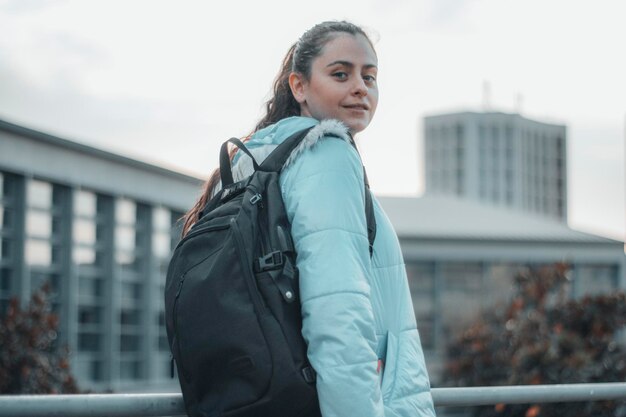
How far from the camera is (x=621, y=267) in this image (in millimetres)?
64438

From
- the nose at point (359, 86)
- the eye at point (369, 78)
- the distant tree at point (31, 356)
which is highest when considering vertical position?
the eye at point (369, 78)

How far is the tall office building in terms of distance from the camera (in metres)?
139

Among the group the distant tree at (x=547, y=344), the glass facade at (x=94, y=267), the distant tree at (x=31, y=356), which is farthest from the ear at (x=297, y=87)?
the glass facade at (x=94, y=267)

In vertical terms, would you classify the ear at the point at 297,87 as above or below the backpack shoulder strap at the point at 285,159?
A: above

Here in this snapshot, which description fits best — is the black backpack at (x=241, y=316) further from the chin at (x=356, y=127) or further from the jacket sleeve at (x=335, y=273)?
the chin at (x=356, y=127)

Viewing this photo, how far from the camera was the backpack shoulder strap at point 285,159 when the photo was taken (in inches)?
110

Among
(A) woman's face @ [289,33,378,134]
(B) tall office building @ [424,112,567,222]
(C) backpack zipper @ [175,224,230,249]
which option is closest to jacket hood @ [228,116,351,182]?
(A) woman's face @ [289,33,378,134]

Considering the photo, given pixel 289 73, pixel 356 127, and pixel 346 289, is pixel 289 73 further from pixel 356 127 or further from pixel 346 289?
pixel 346 289

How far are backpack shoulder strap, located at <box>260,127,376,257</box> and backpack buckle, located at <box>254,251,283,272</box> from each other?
0.28 m

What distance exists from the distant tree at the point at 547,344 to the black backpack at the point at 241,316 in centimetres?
982

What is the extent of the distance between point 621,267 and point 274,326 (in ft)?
212

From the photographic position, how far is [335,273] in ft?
8.45

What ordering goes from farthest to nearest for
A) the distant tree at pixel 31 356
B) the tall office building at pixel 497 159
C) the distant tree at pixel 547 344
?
the tall office building at pixel 497 159
the distant tree at pixel 31 356
the distant tree at pixel 547 344

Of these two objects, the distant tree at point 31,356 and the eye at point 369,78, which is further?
the distant tree at point 31,356
